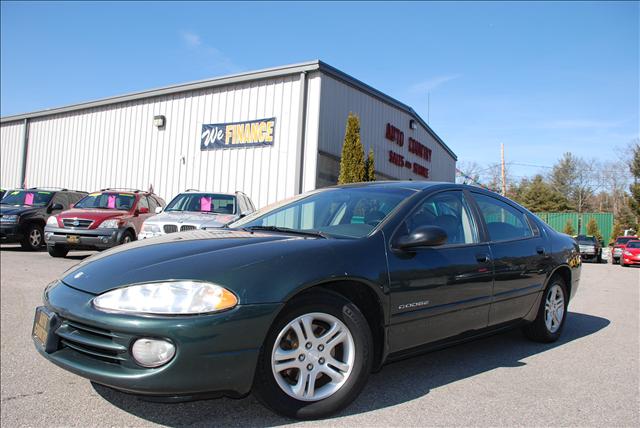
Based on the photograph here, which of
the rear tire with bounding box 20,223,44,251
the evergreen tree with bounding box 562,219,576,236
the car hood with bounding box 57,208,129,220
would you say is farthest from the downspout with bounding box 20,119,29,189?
the evergreen tree with bounding box 562,219,576,236

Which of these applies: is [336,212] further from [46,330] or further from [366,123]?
[366,123]

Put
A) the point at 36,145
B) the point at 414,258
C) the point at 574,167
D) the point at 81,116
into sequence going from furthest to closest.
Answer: the point at 574,167
the point at 36,145
the point at 81,116
the point at 414,258

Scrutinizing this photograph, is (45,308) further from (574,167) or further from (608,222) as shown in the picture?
(574,167)

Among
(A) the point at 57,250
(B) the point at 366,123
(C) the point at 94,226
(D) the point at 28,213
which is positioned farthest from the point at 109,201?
(B) the point at 366,123

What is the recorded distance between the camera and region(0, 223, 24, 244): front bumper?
1234 cm

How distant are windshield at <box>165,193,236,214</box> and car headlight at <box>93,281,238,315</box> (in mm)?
8141

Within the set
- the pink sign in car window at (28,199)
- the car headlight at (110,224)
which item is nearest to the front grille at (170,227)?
the car headlight at (110,224)

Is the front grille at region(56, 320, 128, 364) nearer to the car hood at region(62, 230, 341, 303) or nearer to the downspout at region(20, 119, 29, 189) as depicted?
the car hood at region(62, 230, 341, 303)

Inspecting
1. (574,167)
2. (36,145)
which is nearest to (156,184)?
(36,145)

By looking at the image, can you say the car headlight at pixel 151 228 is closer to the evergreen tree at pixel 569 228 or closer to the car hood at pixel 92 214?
the car hood at pixel 92 214

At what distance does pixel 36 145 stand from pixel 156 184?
8988 mm

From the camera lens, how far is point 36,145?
24078 mm

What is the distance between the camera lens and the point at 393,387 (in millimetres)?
3309

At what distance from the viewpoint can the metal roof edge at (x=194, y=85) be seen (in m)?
15.2
